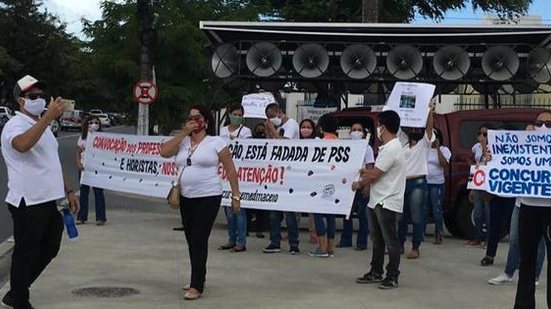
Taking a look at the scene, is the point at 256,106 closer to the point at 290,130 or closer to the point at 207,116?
the point at 290,130

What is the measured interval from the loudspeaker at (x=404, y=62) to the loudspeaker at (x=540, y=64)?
2.04 m

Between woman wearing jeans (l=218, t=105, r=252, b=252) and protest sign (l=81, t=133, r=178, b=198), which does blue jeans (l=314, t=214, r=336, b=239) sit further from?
protest sign (l=81, t=133, r=178, b=198)

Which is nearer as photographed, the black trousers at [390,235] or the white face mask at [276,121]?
the black trousers at [390,235]

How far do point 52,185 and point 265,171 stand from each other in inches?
191

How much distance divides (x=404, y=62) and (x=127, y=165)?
17.6 ft

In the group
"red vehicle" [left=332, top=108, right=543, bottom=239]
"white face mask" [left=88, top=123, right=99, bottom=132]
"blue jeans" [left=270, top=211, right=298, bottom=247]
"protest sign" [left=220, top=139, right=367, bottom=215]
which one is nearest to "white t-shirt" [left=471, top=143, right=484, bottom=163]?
"red vehicle" [left=332, top=108, right=543, bottom=239]

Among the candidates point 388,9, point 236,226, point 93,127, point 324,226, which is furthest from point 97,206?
point 388,9

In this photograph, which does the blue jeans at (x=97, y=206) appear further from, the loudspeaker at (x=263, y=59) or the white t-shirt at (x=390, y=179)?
the white t-shirt at (x=390, y=179)

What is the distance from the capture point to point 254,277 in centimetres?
827

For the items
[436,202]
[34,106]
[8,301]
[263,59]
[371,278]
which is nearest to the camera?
[34,106]

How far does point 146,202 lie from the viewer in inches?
636

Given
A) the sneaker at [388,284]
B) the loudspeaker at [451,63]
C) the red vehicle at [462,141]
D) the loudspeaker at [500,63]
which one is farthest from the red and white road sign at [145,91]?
the sneaker at [388,284]

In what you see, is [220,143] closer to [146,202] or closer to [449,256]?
[449,256]

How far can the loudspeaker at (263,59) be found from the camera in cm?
1388
